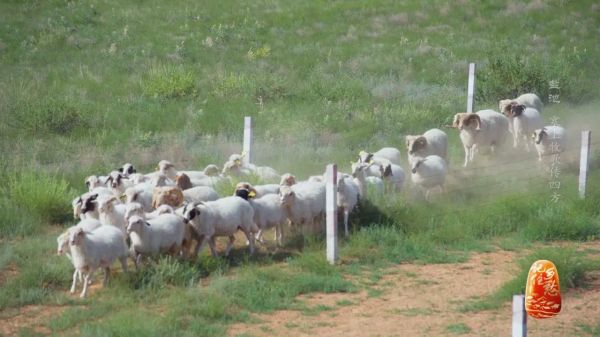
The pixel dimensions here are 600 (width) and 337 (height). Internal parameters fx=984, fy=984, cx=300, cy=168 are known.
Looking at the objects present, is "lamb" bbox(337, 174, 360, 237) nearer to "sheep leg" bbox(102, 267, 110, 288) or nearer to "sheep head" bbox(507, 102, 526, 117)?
"sheep leg" bbox(102, 267, 110, 288)

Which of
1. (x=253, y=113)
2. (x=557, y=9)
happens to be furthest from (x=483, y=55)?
(x=253, y=113)

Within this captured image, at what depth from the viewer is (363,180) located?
661 inches

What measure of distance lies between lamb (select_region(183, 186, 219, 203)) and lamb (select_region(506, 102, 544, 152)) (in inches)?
359

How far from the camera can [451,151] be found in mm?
22281

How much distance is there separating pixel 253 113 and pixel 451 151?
5.62 m

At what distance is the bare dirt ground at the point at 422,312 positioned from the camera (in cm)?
1130

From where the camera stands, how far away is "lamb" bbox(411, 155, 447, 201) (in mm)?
17984

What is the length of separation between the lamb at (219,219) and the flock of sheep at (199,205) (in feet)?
0.05

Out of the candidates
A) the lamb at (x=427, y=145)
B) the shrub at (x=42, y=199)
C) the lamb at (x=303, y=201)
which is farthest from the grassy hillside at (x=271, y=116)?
the lamb at (x=427, y=145)

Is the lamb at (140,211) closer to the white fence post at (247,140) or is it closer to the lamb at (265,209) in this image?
the lamb at (265,209)

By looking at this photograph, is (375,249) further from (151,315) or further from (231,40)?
(231,40)

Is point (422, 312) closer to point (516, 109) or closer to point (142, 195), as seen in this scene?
point (142, 195)

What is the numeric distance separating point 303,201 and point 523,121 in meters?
8.68

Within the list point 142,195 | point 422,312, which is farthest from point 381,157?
point 422,312
